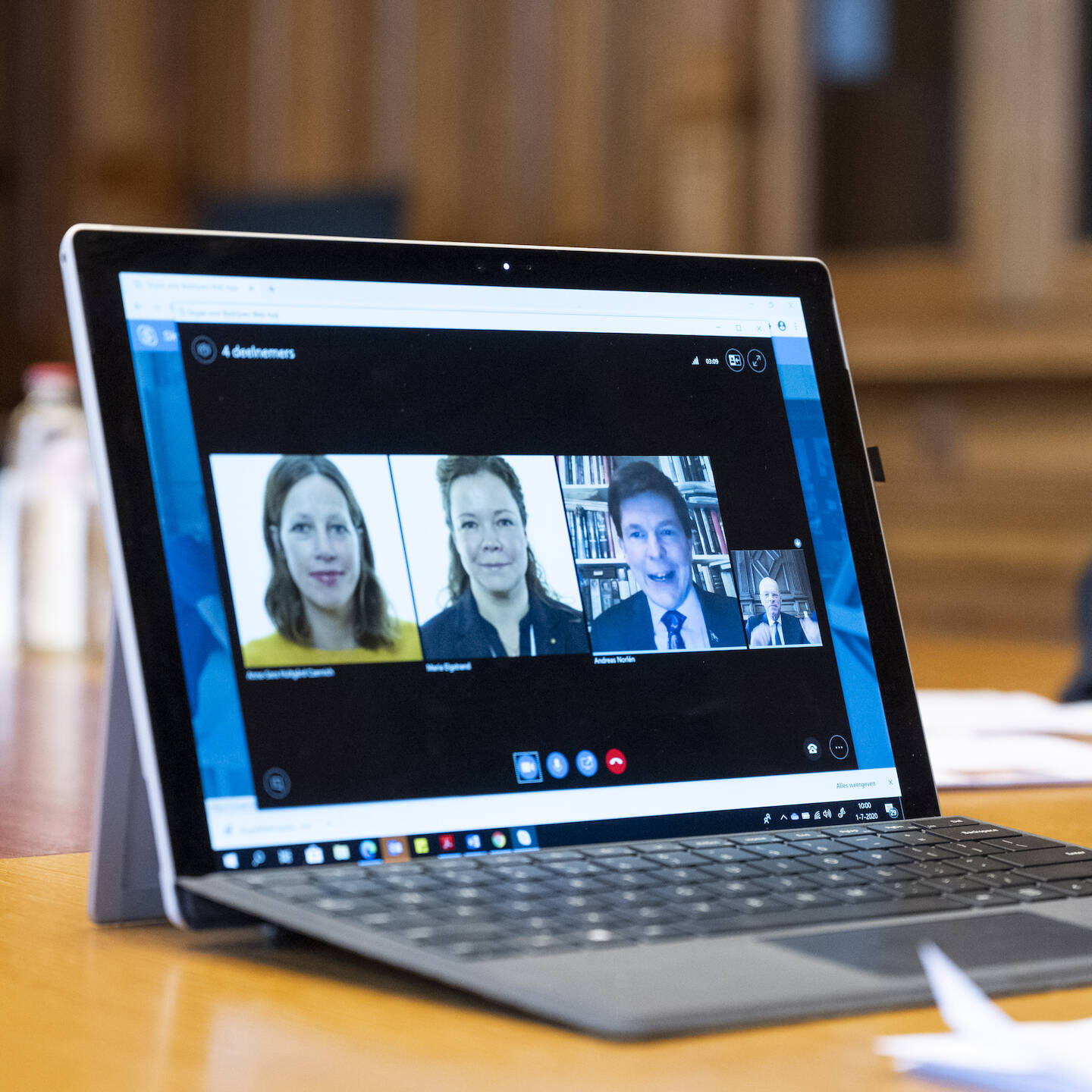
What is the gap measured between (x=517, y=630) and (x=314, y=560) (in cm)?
8

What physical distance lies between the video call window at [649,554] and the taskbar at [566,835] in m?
0.06

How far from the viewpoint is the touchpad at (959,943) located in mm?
431

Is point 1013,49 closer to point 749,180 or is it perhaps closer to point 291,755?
point 749,180

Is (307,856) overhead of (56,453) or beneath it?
beneath

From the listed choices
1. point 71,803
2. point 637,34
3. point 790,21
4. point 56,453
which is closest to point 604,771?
point 71,803

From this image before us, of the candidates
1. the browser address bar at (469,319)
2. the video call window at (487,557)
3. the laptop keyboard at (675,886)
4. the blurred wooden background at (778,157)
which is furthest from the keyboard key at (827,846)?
the blurred wooden background at (778,157)

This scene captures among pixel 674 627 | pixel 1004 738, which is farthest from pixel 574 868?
pixel 1004 738

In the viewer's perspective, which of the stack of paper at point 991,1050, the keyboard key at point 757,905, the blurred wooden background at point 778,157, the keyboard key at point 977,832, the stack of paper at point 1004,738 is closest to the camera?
the stack of paper at point 991,1050

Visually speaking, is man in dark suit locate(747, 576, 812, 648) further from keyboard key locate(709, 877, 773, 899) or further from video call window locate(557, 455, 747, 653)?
keyboard key locate(709, 877, 773, 899)

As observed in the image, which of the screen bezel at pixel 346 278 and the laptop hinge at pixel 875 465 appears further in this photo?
the laptop hinge at pixel 875 465

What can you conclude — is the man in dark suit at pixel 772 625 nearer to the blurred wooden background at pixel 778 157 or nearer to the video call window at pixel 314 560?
the video call window at pixel 314 560

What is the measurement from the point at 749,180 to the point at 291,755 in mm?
2696

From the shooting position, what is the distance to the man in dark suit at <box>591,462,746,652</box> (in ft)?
1.91

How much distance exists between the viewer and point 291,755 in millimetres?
515
